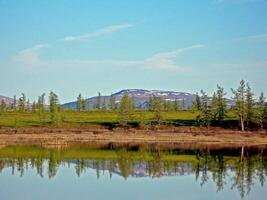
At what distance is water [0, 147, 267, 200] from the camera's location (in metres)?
40.1

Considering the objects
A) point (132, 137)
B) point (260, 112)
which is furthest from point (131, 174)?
point (260, 112)

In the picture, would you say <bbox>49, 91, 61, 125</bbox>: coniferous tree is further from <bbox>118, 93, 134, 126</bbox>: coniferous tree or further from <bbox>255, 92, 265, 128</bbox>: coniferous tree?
<bbox>255, 92, 265, 128</bbox>: coniferous tree

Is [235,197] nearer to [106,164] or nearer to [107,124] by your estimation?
[106,164]

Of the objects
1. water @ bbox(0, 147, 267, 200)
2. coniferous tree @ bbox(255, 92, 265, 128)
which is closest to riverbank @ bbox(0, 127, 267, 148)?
coniferous tree @ bbox(255, 92, 265, 128)

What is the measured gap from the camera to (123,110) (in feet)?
409

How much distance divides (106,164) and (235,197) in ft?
89.9

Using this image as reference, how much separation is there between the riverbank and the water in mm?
14312

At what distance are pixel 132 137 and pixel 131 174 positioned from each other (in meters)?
53.3

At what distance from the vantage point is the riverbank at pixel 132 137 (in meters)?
96.4

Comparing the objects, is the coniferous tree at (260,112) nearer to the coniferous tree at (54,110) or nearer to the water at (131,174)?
the water at (131,174)

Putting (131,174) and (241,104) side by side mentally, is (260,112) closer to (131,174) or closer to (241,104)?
(241,104)

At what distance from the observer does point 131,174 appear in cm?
5334

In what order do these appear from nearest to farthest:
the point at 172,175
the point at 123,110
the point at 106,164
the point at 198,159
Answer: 1. the point at 172,175
2. the point at 106,164
3. the point at 198,159
4. the point at 123,110

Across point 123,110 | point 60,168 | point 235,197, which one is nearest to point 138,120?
point 123,110
